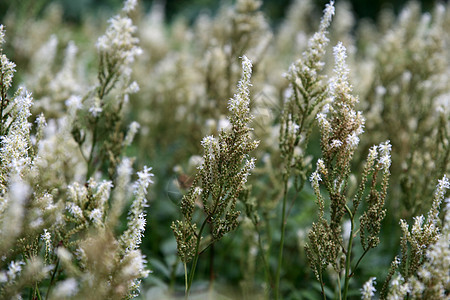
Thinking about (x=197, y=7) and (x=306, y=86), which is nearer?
(x=306, y=86)

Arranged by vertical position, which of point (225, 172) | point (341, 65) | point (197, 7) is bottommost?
point (225, 172)

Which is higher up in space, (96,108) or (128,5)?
(128,5)

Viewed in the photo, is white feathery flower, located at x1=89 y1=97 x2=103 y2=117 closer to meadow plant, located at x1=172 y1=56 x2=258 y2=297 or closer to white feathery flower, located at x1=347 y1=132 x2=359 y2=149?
meadow plant, located at x1=172 y1=56 x2=258 y2=297

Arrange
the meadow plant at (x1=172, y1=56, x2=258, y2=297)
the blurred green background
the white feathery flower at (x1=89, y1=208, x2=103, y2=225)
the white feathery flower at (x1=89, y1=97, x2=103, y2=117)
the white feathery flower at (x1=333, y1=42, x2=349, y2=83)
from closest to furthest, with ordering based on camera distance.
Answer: the white feathery flower at (x1=89, y1=208, x2=103, y2=225), the meadow plant at (x1=172, y1=56, x2=258, y2=297), the white feathery flower at (x1=333, y1=42, x2=349, y2=83), the white feathery flower at (x1=89, y1=97, x2=103, y2=117), the blurred green background

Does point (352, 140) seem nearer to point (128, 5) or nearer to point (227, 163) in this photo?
point (227, 163)

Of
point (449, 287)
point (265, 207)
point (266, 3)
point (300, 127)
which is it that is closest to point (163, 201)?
point (265, 207)

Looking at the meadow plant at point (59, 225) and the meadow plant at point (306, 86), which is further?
the meadow plant at point (306, 86)

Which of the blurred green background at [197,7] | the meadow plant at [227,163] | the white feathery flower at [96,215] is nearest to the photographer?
the white feathery flower at [96,215]

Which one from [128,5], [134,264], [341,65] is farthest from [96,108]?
[341,65]

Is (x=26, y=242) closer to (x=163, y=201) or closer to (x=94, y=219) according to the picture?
(x=94, y=219)

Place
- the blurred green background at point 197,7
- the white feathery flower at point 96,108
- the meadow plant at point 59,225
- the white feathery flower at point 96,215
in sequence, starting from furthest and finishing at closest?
1. the blurred green background at point 197,7
2. the white feathery flower at point 96,108
3. the white feathery flower at point 96,215
4. the meadow plant at point 59,225

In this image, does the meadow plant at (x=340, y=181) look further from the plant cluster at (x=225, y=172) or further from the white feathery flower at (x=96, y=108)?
the white feathery flower at (x=96, y=108)

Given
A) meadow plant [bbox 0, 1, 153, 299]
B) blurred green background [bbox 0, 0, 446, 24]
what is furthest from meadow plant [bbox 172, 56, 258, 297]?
blurred green background [bbox 0, 0, 446, 24]

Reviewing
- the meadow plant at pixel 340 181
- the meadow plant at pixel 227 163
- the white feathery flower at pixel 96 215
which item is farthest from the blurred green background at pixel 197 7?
the white feathery flower at pixel 96 215
